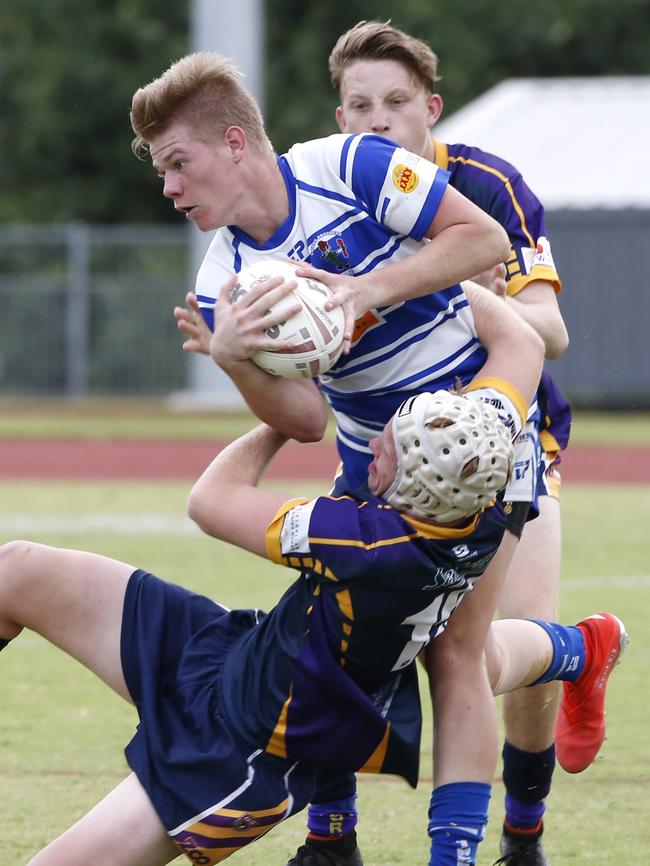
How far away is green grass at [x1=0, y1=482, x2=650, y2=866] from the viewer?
4.57 m

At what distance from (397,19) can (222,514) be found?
2670 centimetres

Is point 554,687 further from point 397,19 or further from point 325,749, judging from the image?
point 397,19

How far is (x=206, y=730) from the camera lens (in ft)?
12.1

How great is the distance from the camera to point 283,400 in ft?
12.3

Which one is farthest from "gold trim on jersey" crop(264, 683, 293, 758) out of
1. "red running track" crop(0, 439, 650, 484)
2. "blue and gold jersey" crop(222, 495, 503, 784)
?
"red running track" crop(0, 439, 650, 484)

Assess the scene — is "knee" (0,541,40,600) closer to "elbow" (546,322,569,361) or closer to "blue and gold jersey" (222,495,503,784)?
"blue and gold jersey" (222,495,503,784)

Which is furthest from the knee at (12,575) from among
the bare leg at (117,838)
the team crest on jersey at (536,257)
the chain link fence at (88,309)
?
the chain link fence at (88,309)

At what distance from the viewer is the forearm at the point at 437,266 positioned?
3717mm

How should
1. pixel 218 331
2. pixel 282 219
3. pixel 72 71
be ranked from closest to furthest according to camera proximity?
pixel 218 331, pixel 282 219, pixel 72 71

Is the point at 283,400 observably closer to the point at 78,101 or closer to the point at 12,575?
the point at 12,575

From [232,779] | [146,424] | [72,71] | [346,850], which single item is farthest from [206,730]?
[72,71]

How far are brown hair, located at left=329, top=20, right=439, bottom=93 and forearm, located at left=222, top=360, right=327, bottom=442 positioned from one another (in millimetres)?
1471

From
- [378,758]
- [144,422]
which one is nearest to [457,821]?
[378,758]

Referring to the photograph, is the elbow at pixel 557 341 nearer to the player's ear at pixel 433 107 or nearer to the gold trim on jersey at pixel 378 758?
the player's ear at pixel 433 107
